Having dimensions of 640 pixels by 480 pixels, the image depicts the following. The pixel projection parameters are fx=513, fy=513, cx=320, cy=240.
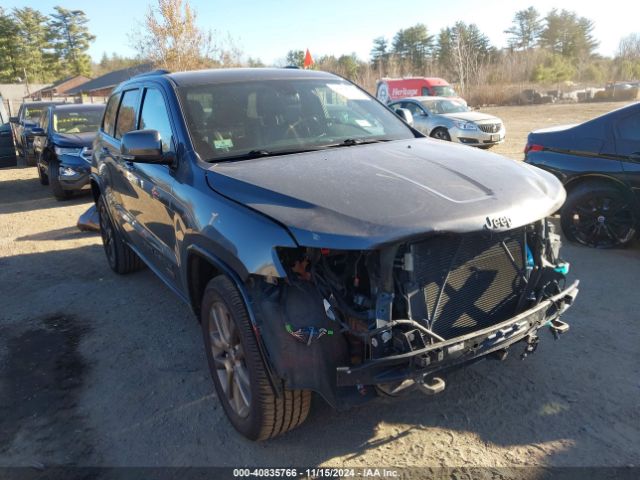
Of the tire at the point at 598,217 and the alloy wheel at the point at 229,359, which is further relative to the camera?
the tire at the point at 598,217

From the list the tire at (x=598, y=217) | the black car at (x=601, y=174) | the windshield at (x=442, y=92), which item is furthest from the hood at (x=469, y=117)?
the tire at (x=598, y=217)

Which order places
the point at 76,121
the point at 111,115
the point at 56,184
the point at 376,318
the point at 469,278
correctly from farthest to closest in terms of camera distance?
the point at 76,121
the point at 56,184
the point at 111,115
the point at 469,278
the point at 376,318

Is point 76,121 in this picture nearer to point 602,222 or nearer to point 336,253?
point 602,222

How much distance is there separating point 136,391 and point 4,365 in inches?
49.4

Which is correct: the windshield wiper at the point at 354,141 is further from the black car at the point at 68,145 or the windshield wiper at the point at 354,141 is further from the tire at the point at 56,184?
the tire at the point at 56,184

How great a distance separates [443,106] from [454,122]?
6.33 ft

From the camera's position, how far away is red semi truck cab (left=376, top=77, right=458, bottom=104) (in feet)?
73.9

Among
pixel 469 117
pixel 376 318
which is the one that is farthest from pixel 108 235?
pixel 469 117

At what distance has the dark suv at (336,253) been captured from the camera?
7.64 ft

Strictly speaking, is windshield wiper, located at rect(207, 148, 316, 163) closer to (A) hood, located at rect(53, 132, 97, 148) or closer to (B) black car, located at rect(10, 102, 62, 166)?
(A) hood, located at rect(53, 132, 97, 148)

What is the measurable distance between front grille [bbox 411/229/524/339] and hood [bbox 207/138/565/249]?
0.16 metres

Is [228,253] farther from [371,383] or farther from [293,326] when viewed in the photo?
[371,383]

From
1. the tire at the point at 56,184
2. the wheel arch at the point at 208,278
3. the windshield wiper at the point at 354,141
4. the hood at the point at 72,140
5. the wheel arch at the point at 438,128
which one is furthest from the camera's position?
the wheel arch at the point at 438,128

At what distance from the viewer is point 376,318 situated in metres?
2.31
